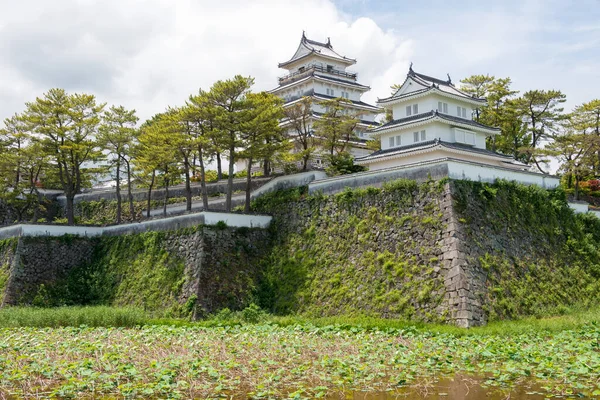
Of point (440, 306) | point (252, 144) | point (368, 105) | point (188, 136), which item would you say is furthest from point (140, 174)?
point (440, 306)

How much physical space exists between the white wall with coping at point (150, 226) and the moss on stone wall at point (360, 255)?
4.59ft

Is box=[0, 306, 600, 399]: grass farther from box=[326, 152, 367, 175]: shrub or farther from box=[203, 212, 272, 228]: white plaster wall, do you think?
box=[326, 152, 367, 175]: shrub

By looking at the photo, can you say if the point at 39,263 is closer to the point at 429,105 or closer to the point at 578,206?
the point at 429,105

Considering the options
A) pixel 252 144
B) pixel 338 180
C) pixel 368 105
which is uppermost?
pixel 368 105

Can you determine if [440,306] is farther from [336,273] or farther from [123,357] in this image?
[123,357]

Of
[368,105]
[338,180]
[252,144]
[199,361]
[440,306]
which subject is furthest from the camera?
[368,105]

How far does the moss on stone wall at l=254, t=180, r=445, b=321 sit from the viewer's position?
72.7 feet

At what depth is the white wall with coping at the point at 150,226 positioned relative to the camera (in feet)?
92.7

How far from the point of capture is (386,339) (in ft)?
60.0

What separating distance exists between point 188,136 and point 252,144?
335cm

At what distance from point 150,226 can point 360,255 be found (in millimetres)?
11509

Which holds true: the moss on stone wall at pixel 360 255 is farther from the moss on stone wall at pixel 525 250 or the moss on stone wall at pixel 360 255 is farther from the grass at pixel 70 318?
the grass at pixel 70 318

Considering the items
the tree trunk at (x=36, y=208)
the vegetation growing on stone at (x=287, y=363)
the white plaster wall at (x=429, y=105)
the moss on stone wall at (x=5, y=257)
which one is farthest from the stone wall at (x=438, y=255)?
the tree trunk at (x=36, y=208)

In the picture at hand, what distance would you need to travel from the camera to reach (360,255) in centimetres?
2459
